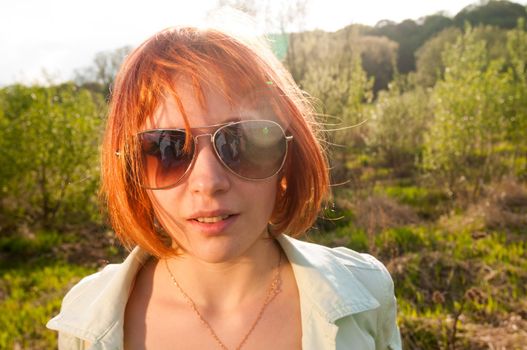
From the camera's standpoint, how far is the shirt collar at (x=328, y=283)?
142 centimetres

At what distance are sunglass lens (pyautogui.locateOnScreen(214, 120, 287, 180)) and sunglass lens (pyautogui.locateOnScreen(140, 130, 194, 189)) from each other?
0.10 metres

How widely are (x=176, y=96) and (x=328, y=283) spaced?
2.50ft

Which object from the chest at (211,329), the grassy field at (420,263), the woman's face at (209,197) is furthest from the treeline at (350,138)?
the woman's face at (209,197)

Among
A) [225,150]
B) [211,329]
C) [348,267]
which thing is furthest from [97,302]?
[348,267]

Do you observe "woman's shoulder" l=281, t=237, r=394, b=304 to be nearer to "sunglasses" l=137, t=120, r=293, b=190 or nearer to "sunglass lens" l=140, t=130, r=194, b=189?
"sunglasses" l=137, t=120, r=293, b=190

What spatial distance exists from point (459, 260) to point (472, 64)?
5.37 metres

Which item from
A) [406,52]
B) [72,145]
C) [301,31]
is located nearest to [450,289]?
[72,145]

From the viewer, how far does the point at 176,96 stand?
1.21 meters

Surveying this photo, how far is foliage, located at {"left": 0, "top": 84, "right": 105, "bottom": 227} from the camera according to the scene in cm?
845

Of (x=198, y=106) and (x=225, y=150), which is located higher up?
(x=198, y=106)

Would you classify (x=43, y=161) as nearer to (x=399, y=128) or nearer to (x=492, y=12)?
(x=399, y=128)

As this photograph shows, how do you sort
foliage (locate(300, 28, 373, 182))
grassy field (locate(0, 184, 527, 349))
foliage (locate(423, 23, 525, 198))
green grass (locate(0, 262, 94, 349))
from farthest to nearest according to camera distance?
foliage (locate(300, 28, 373, 182))
foliage (locate(423, 23, 525, 198))
green grass (locate(0, 262, 94, 349))
grassy field (locate(0, 184, 527, 349))

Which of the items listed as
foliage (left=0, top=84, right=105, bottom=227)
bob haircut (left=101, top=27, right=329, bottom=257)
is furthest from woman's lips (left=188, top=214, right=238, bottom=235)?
foliage (left=0, top=84, right=105, bottom=227)


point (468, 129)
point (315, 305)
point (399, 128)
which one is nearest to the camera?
point (315, 305)
